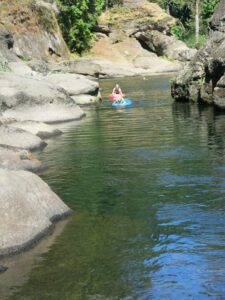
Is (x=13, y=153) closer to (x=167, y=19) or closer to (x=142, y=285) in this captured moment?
(x=142, y=285)

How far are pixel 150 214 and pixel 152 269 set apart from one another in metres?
3.00

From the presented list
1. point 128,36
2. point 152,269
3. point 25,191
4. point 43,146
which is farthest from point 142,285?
point 128,36

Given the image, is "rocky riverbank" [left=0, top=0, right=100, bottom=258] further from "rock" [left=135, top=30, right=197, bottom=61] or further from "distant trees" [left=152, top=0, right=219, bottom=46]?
"distant trees" [left=152, top=0, right=219, bottom=46]

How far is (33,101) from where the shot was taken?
27.6 meters

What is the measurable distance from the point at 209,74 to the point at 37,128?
10878 millimetres

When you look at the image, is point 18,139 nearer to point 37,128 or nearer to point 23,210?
point 37,128

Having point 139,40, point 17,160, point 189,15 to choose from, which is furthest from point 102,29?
point 17,160

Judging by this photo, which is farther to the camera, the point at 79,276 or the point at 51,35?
the point at 51,35

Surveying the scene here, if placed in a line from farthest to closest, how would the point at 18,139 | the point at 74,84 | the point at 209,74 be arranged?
1. the point at 74,84
2. the point at 209,74
3. the point at 18,139

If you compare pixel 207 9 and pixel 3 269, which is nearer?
pixel 3 269

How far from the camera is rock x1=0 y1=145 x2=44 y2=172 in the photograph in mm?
16141

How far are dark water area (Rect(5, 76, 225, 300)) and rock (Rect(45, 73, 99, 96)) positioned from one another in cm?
1164

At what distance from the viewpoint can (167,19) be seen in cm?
7625

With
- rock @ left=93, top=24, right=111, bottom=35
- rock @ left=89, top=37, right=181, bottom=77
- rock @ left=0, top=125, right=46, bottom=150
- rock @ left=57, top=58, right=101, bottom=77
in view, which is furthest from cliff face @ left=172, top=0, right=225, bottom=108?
rock @ left=93, top=24, right=111, bottom=35
